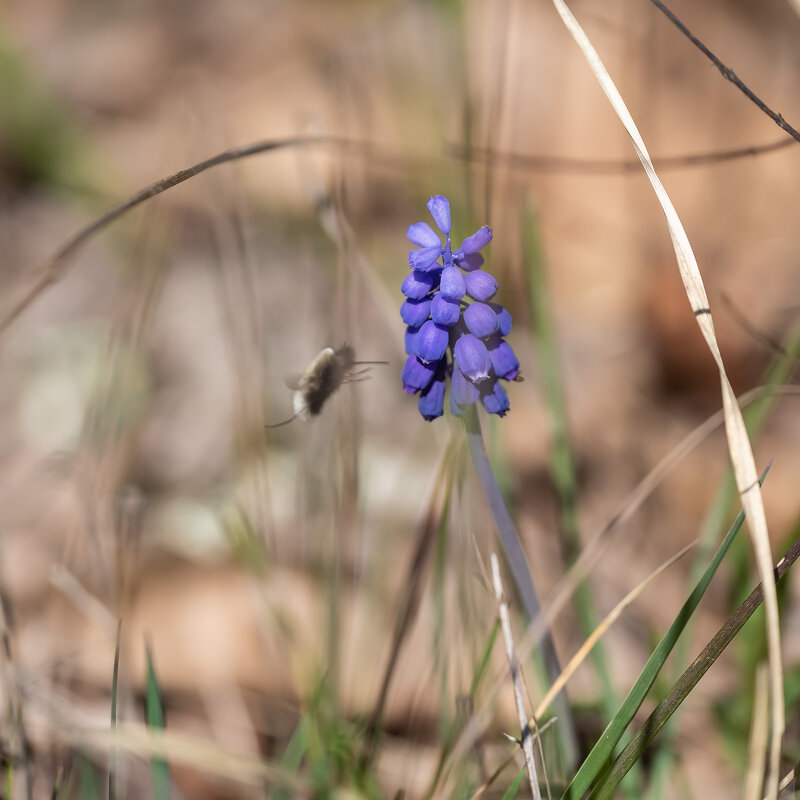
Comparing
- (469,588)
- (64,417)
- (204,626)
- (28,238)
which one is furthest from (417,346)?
(28,238)

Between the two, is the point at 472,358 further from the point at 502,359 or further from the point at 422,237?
the point at 422,237

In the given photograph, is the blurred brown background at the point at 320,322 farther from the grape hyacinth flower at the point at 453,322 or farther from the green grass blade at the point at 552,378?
the grape hyacinth flower at the point at 453,322

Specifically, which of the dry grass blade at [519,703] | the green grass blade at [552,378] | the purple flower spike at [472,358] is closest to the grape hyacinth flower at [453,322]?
the purple flower spike at [472,358]

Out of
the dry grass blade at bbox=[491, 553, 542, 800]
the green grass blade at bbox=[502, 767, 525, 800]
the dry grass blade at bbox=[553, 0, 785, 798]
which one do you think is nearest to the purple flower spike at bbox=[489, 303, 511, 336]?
the dry grass blade at bbox=[553, 0, 785, 798]

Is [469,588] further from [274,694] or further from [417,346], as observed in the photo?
[274,694]

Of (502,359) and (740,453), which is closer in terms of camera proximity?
(740,453)

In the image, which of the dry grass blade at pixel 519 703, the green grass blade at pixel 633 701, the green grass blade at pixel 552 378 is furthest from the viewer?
the green grass blade at pixel 552 378

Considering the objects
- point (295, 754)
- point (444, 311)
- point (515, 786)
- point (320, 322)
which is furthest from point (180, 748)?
point (320, 322)
